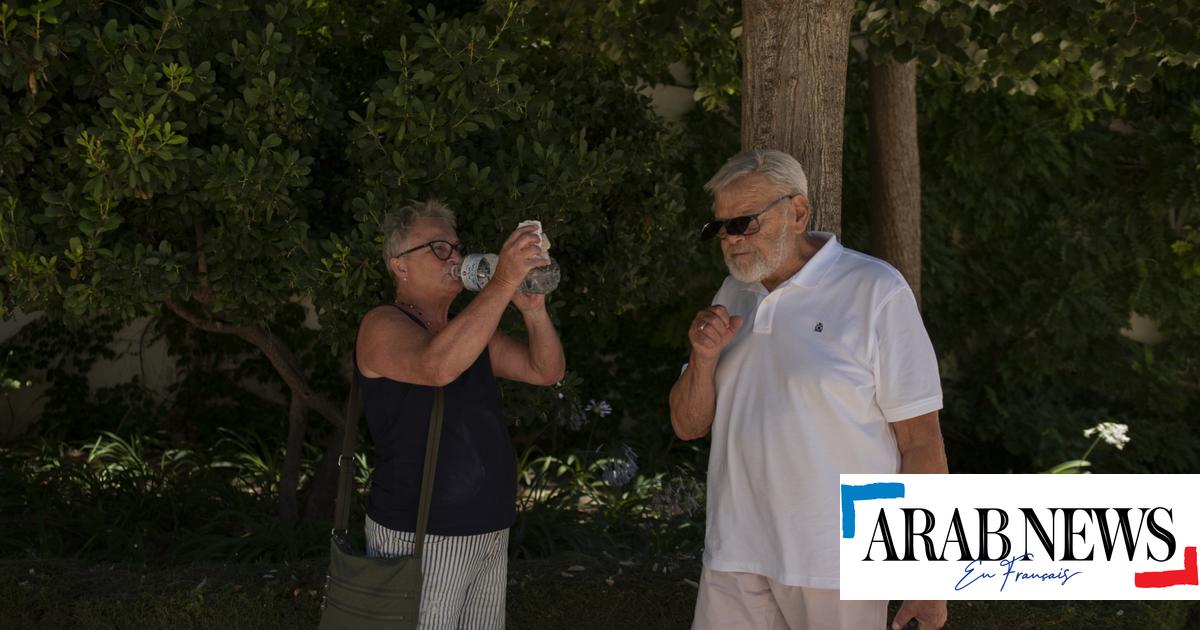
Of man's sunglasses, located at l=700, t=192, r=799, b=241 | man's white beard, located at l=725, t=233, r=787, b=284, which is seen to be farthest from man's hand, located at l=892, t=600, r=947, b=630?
man's sunglasses, located at l=700, t=192, r=799, b=241

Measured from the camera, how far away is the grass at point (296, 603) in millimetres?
4617

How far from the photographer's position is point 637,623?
4.85m

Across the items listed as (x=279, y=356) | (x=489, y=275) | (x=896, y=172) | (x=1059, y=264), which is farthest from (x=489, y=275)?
(x=1059, y=264)

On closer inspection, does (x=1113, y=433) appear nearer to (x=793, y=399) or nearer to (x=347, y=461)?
(x=793, y=399)

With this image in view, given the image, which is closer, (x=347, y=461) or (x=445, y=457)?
(x=445, y=457)

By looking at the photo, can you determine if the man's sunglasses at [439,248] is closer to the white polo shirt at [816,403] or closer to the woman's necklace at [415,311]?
the woman's necklace at [415,311]

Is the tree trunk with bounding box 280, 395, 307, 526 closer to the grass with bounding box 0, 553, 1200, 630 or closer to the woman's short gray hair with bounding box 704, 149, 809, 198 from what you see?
the grass with bounding box 0, 553, 1200, 630

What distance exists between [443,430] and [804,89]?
5.93ft

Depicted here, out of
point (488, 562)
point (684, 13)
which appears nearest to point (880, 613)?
point (488, 562)

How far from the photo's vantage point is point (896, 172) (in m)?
6.48

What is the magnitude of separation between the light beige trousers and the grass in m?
1.66

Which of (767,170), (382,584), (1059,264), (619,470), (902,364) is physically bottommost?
(382,584)

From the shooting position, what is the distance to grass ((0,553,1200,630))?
462cm

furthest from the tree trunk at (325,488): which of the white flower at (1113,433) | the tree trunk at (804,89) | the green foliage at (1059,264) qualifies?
the white flower at (1113,433)
